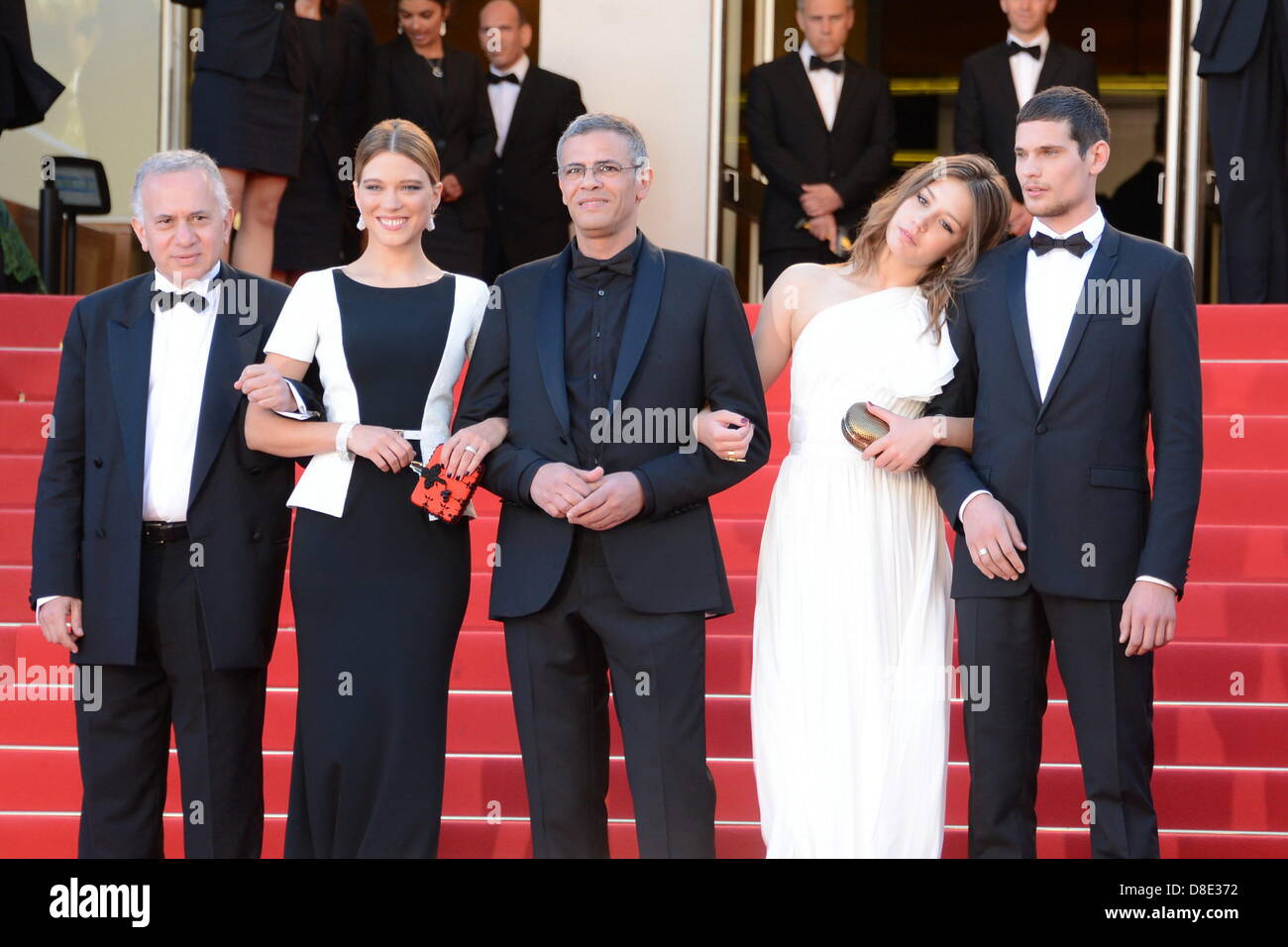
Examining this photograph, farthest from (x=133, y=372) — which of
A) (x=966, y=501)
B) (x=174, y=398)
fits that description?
(x=966, y=501)

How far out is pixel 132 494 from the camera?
13.4 feet

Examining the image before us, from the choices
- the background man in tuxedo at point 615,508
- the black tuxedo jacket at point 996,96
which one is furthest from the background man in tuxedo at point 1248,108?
the background man in tuxedo at point 615,508

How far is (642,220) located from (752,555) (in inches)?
151

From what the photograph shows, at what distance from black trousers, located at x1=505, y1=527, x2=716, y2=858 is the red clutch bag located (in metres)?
0.29

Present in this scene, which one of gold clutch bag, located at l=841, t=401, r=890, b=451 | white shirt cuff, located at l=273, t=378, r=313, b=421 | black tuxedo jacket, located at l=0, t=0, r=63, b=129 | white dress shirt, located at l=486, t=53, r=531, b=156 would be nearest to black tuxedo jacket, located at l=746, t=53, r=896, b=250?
white dress shirt, located at l=486, t=53, r=531, b=156

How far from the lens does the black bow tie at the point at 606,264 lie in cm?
408

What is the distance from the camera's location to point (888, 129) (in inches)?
336

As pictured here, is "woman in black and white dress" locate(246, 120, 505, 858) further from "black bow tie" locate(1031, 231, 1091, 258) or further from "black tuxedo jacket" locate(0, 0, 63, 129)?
"black tuxedo jacket" locate(0, 0, 63, 129)

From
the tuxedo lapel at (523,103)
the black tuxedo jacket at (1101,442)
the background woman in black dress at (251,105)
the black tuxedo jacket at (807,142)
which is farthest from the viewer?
the tuxedo lapel at (523,103)

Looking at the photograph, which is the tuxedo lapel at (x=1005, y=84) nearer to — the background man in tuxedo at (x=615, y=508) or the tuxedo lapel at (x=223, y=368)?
the background man in tuxedo at (x=615, y=508)

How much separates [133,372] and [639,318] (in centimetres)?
124

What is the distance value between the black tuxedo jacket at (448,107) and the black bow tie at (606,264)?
4408 millimetres

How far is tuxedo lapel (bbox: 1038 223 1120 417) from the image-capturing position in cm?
405

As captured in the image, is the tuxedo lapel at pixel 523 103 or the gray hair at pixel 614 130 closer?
the gray hair at pixel 614 130
